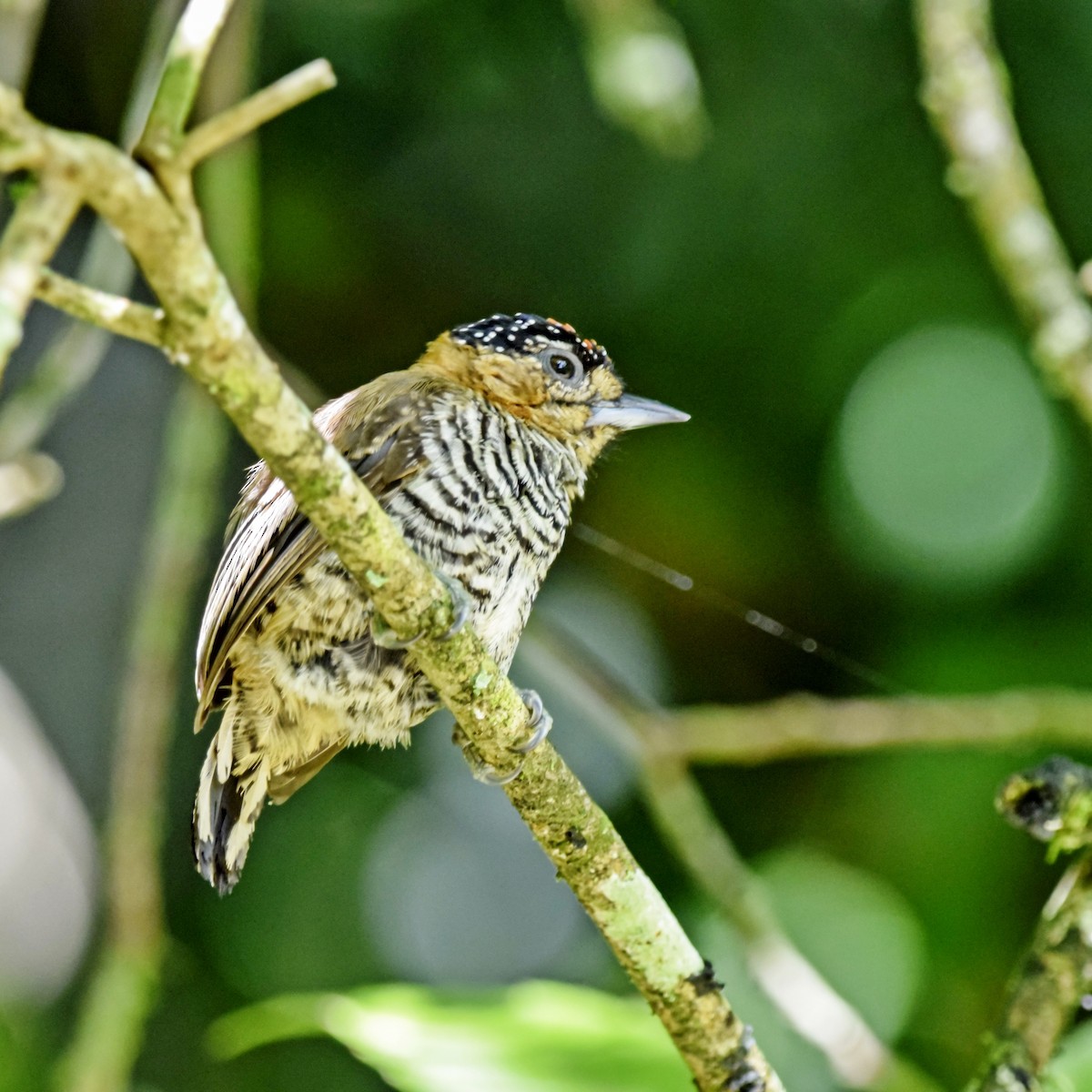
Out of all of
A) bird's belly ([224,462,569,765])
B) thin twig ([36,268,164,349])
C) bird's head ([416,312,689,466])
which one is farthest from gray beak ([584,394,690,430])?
thin twig ([36,268,164,349])

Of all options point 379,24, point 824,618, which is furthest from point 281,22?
point 824,618

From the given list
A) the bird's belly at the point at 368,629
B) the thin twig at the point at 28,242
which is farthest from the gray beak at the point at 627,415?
the thin twig at the point at 28,242

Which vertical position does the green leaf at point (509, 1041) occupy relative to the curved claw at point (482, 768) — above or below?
below

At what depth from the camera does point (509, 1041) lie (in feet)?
7.52

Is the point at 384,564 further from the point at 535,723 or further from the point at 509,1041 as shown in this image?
the point at 509,1041

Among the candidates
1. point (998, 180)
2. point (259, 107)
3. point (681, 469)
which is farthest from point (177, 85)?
point (681, 469)

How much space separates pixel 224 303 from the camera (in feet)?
4.05

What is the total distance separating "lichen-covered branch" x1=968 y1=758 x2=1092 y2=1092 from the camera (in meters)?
2.20

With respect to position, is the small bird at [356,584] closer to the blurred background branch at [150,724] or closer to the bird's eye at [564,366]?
the bird's eye at [564,366]

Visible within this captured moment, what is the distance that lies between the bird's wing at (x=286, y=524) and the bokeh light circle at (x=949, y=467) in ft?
5.68

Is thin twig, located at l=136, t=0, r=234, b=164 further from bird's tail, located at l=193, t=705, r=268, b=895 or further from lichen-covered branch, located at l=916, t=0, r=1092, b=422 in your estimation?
lichen-covered branch, located at l=916, t=0, r=1092, b=422

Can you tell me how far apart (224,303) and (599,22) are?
215 centimetres

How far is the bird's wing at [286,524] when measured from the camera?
2236 millimetres

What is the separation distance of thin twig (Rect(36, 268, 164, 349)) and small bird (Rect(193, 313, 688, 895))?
3.20 feet
